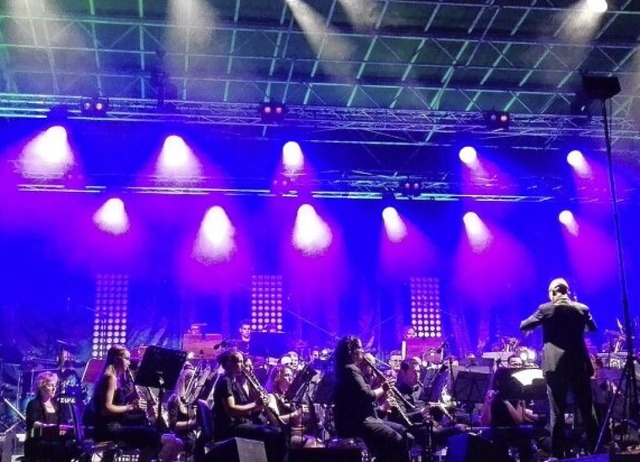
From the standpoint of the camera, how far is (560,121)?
15.0 meters

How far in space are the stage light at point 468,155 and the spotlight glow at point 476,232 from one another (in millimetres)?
3219

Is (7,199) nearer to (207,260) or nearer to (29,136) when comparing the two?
(29,136)

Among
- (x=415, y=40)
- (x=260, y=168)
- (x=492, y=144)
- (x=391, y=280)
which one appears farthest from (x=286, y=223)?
(x=415, y=40)

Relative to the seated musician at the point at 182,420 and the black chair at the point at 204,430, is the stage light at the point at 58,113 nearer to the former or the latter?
the seated musician at the point at 182,420

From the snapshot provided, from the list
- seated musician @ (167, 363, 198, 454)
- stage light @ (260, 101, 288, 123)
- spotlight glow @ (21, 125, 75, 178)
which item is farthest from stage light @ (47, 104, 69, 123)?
A: seated musician @ (167, 363, 198, 454)

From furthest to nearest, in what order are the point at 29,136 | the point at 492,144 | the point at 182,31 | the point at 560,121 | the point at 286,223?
the point at 286,223, the point at 492,144, the point at 29,136, the point at 560,121, the point at 182,31

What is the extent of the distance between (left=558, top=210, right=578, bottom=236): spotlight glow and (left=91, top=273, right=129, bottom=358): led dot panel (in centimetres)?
1243

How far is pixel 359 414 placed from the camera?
7469 millimetres

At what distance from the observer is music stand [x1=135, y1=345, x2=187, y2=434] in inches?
294

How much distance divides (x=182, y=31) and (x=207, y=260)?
719 cm

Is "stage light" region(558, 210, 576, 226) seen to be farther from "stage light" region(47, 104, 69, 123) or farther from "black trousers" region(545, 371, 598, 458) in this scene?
"stage light" region(47, 104, 69, 123)

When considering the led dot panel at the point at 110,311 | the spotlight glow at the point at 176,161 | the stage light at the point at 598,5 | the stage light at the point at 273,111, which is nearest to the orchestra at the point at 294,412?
the stage light at the point at 273,111

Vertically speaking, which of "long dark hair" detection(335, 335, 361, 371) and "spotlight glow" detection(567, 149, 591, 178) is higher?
"spotlight glow" detection(567, 149, 591, 178)

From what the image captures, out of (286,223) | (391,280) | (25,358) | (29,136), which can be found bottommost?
(25,358)
